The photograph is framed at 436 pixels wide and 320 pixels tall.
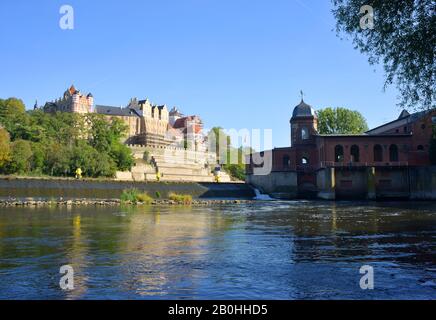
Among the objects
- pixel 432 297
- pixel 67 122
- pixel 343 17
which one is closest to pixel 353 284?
pixel 432 297

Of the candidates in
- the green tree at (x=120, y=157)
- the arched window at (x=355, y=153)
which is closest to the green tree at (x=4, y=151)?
the green tree at (x=120, y=157)

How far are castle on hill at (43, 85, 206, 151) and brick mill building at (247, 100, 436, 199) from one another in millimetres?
69078

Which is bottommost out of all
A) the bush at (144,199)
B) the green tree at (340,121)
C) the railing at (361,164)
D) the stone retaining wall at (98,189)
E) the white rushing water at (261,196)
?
the white rushing water at (261,196)

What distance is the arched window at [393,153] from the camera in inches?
2665

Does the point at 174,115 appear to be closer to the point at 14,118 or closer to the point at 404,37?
the point at 14,118

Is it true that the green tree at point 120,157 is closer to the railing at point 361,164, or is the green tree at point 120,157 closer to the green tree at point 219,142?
the railing at point 361,164

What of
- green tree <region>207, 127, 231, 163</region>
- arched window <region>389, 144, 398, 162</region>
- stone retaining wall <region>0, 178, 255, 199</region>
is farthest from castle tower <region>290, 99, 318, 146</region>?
green tree <region>207, 127, 231, 163</region>

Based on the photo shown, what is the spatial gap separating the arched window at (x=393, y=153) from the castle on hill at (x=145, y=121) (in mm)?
83607

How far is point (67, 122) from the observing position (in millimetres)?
95250

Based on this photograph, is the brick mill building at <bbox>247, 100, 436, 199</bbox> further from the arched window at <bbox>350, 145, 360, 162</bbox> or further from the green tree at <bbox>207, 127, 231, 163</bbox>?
the green tree at <bbox>207, 127, 231, 163</bbox>

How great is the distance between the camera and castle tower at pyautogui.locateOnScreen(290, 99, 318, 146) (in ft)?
248

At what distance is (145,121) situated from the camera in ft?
500

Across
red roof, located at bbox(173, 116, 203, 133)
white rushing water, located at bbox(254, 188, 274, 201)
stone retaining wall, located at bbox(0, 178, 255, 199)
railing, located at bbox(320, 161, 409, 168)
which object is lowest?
white rushing water, located at bbox(254, 188, 274, 201)

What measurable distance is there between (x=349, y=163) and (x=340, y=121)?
36.9 metres
